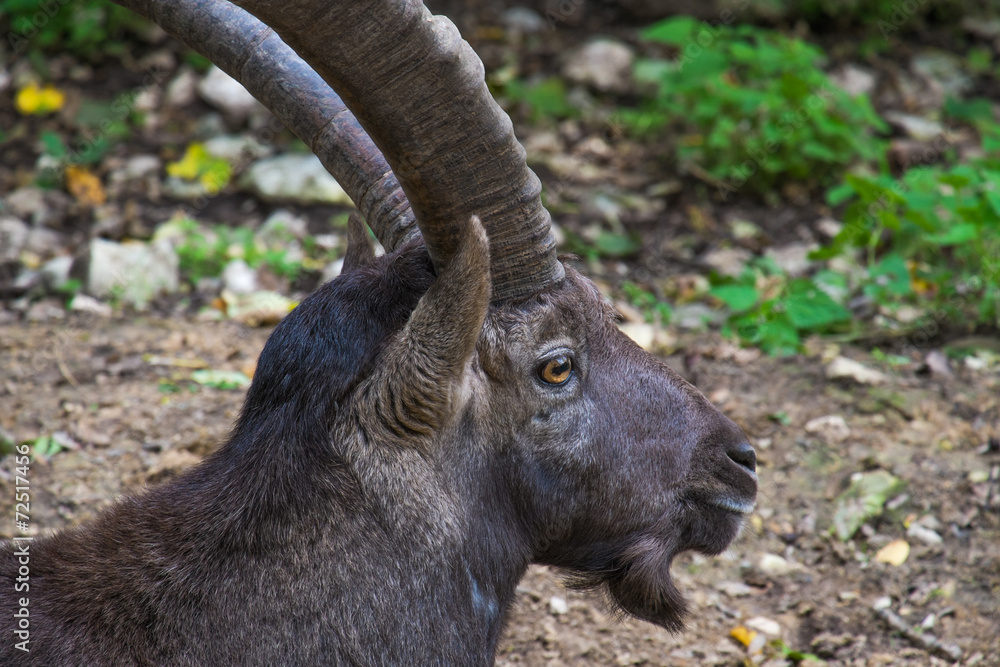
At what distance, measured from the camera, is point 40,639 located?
2395 millimetres

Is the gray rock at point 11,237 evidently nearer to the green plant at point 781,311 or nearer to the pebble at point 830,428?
the green plant at point 781,311

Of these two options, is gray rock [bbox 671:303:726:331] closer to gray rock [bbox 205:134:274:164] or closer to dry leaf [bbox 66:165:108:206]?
gray rock [bbox 205:134:274:164]

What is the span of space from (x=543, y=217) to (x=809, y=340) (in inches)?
153

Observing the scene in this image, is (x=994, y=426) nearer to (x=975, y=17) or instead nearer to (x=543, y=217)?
(x=543, y=217)

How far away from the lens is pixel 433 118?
2385 mm

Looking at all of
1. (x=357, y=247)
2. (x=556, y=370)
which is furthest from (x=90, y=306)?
(x=556, y=370)

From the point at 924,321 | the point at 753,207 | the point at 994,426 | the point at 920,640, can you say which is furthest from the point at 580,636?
the point at 753,207

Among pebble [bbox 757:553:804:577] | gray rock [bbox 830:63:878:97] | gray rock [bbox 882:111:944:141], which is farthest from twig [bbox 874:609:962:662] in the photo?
gray rock [bbox 830:63:878:97]

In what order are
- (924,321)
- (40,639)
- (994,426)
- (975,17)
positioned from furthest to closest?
(975,17) → (924,321) → (994,426) → (40,639)

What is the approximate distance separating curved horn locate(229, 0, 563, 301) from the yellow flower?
7.80 metres

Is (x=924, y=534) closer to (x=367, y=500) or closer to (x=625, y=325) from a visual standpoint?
(x=625, y=325)

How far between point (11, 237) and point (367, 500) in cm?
603

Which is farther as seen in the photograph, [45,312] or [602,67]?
[602,67]

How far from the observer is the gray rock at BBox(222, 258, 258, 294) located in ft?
22.1
